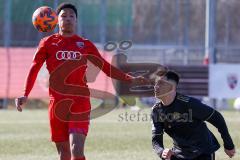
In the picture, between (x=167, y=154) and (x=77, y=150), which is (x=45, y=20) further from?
(x=167, y=154)

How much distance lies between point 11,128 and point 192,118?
9.23 metres

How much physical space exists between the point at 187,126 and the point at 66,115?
1.36 meters

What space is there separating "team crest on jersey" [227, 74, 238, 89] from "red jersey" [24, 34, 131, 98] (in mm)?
16205

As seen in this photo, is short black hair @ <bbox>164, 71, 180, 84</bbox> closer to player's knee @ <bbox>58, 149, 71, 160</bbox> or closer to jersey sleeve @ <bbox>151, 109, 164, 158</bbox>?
jersey sleeve @ <bbox>151, 109, 164, 158</bbox>

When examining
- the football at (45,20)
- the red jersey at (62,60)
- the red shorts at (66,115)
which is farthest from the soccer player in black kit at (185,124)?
the football at (45,20)

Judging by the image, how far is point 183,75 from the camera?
82.6 feet

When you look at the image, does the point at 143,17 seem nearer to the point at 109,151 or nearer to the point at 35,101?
the point at 35,101

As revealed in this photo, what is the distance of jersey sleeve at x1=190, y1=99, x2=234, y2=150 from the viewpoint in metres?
7.34

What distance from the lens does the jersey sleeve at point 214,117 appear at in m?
7.34

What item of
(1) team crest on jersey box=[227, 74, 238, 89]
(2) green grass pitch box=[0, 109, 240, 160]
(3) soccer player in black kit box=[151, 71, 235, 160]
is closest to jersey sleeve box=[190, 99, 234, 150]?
(3) soccer player in black kit box=[151, 71, 235, 160]

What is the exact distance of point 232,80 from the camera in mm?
23766

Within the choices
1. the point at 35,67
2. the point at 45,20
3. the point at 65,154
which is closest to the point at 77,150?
the point at 65,154

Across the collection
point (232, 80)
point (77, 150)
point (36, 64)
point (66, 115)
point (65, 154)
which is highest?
point (36, 64)

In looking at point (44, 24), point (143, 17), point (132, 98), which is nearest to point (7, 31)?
point (132, 98)
